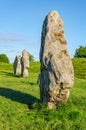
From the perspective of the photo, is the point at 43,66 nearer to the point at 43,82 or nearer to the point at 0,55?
the point at 43,82

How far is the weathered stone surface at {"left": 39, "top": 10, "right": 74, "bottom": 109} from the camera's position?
21.2 m

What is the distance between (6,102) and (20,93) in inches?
137

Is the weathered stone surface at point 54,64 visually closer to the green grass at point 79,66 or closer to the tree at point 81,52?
the green grass at point 79,66

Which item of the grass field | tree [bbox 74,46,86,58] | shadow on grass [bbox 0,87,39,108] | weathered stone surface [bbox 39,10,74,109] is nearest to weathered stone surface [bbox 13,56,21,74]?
shadow on grass [bbox 0,87,39,108]

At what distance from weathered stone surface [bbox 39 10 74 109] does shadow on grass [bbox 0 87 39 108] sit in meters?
1.16

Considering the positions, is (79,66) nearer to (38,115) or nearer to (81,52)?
(81,52)

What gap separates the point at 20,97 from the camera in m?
24.0

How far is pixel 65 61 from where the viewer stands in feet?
71.7

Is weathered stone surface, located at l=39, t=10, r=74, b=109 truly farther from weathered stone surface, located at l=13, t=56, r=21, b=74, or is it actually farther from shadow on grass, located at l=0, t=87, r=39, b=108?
weathered stone surface, located at l=13, t=56, r=21, b=74

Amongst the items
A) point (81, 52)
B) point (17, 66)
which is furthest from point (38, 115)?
point (81, 52)

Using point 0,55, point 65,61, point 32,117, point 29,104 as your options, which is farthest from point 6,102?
point 0,55

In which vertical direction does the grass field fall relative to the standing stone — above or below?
below

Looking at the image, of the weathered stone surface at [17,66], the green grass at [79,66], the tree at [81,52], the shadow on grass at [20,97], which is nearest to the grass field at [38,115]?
the shadow on grass at [20,97]

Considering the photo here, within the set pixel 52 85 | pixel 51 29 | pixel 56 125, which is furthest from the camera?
pixel 51 29
